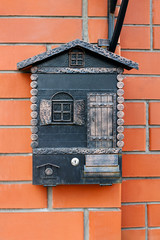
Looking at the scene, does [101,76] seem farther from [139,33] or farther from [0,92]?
[0,92]

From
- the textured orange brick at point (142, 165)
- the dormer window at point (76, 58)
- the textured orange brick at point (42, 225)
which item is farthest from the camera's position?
the textured orange brick at point (142, 165)

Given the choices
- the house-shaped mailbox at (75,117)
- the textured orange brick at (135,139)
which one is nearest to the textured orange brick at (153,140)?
the textured orange brick at (135,139)

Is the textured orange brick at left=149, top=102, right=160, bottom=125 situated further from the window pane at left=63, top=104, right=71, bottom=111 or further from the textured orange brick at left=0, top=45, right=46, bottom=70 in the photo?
the textured orange brick at left=0, top=45, right=46, bottom=70

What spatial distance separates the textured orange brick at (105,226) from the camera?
1.18 metres

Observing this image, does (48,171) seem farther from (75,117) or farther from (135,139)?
(135,139)

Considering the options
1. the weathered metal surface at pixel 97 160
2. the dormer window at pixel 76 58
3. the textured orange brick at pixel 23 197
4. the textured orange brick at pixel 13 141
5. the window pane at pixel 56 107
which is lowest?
the textured orange brick at pixel 23 197

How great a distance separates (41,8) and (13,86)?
1.45 ft

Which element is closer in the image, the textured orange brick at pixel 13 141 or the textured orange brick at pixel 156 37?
the textured orange brick at pixel 13 141

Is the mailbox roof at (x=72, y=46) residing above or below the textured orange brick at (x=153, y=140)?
above

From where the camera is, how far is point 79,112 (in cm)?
106

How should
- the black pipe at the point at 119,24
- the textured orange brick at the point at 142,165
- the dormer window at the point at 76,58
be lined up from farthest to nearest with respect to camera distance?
the textured orange brick at the point at 142,165, the dormer window at the point at 76,58, the black pipe at the point at 119,24

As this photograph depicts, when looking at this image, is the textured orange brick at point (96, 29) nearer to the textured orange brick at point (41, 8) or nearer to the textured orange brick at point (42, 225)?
the textured orange brick at point (41, 8)

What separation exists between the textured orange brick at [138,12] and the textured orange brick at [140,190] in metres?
0.91

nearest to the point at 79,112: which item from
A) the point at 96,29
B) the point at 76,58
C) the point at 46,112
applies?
the point at 46,112
